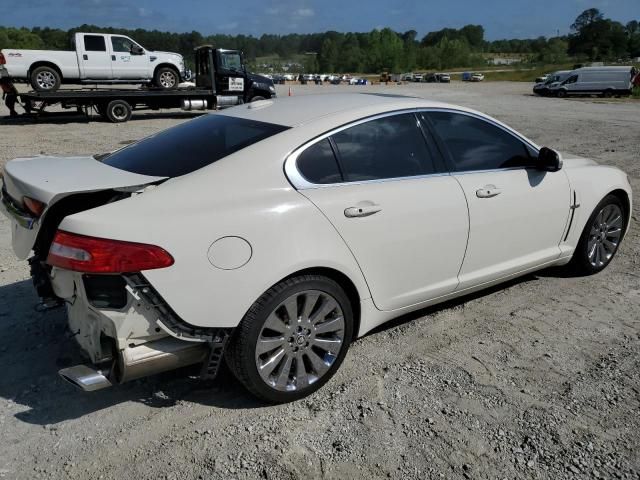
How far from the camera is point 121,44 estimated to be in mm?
19453

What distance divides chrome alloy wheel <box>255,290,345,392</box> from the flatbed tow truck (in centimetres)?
1667

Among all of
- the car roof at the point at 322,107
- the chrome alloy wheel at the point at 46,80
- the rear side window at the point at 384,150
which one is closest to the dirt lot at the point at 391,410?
the rear side window at the point at 384,150

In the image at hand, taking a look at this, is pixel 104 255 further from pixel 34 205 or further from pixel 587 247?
pixel 587 247

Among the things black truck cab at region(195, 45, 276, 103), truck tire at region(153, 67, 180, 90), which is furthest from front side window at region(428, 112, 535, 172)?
truck tire at region(153, 67, 180, 90)

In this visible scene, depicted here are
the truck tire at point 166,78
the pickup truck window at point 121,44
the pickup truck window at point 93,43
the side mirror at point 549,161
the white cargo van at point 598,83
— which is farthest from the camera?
the white cargo van at point 598,83

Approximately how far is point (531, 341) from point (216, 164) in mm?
2369

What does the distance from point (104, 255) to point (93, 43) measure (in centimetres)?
1896

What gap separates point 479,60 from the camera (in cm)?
13825

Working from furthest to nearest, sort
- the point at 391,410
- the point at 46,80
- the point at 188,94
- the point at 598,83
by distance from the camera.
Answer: the point at 598,83 < the point at 188,94 < the point at 46,80 < the point at 391,410

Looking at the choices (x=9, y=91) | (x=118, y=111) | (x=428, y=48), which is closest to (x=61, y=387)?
(x=118, y=111)

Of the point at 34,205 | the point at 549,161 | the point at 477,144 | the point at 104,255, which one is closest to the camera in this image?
the point at 104,255

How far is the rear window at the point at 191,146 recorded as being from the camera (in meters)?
3.04

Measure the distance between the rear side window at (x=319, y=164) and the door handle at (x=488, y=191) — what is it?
1.06 metres

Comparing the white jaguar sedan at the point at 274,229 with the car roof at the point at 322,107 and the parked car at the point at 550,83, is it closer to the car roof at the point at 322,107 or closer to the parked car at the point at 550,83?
the car roof at the point at 322,107
